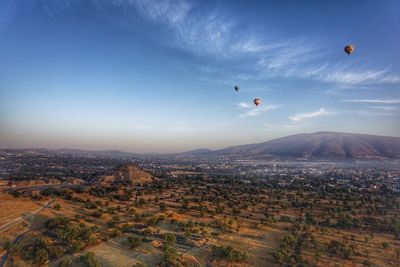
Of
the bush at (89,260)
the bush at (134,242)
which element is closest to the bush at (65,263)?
the bush at (89,260)

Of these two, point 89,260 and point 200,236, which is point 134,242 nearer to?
point 89,260

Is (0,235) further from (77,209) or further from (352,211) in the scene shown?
(352,211)

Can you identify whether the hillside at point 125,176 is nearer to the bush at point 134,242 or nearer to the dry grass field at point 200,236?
the dry grass field at point 200,236

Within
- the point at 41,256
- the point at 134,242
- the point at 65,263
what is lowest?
the point at 65,263

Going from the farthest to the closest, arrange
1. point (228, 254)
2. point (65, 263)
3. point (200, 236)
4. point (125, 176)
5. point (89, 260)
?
point (125, 176)
point (200, 236)
point (228, 254)
point (89, 260)
point (65, 263)

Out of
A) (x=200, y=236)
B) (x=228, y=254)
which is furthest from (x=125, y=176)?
(x=228, y=254)

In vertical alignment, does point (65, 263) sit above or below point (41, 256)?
below

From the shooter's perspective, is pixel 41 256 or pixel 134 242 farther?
pixel 134 242

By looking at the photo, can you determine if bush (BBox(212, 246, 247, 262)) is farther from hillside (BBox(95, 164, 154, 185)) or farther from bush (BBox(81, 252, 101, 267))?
hillside (BBox(95, 164, 154, 185))

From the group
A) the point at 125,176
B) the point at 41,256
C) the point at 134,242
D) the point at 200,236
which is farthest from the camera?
the point at 125,176

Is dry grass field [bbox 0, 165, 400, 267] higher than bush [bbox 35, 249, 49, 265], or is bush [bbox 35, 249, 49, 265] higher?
bush [bbox 35, 249, 49, 265]

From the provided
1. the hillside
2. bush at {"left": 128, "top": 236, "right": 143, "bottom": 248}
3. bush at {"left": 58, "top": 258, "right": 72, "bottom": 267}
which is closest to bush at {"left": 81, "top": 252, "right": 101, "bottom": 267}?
bush at {"left": 58, "top": 258, "right": 72, "bottom": 267}

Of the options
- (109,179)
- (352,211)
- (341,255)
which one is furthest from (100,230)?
(109,179)
